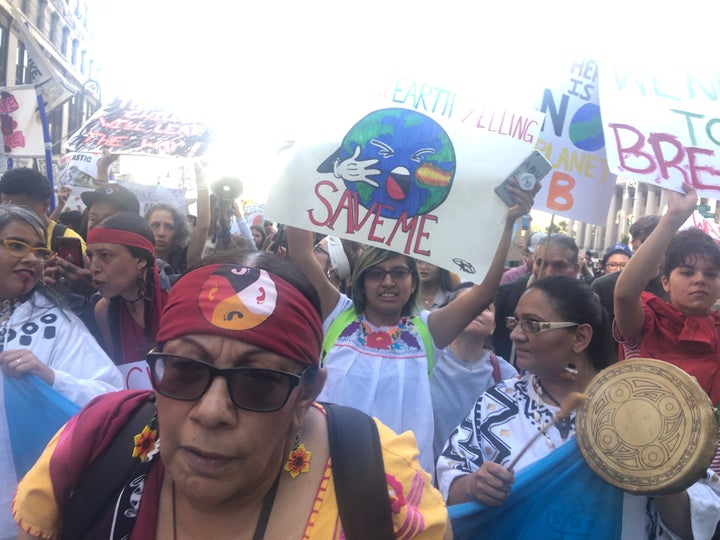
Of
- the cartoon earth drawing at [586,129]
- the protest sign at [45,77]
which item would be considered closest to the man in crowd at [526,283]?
the cartoon earth drawing at [586,129]

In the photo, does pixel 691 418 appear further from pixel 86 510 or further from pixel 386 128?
pixel 386 128

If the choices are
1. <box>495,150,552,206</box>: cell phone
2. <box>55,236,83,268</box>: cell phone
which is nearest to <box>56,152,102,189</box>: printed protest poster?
<box>55,236,83,268</box>: cell phone

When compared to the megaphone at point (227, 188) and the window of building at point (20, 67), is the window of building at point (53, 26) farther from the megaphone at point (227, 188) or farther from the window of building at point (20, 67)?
the megaphone at point (227, 188)

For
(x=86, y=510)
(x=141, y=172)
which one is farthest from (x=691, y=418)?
(x=141, y=172)

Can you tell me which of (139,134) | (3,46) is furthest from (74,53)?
(139,134)

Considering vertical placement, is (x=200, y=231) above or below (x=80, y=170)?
above

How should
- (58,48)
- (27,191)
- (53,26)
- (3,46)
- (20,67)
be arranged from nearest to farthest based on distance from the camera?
(27,191), (3,46), (20,67), (53,26), (58,48)

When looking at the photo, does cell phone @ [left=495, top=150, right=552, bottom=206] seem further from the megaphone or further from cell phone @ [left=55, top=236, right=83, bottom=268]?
the megaphone

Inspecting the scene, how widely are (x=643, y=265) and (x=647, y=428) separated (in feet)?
3.66

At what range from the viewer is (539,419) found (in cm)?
205

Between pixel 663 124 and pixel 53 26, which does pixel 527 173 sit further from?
pixel 53 26

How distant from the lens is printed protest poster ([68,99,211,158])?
551 centimetres

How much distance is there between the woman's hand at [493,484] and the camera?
1811 millimetres

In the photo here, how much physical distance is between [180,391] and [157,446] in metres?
0.20
